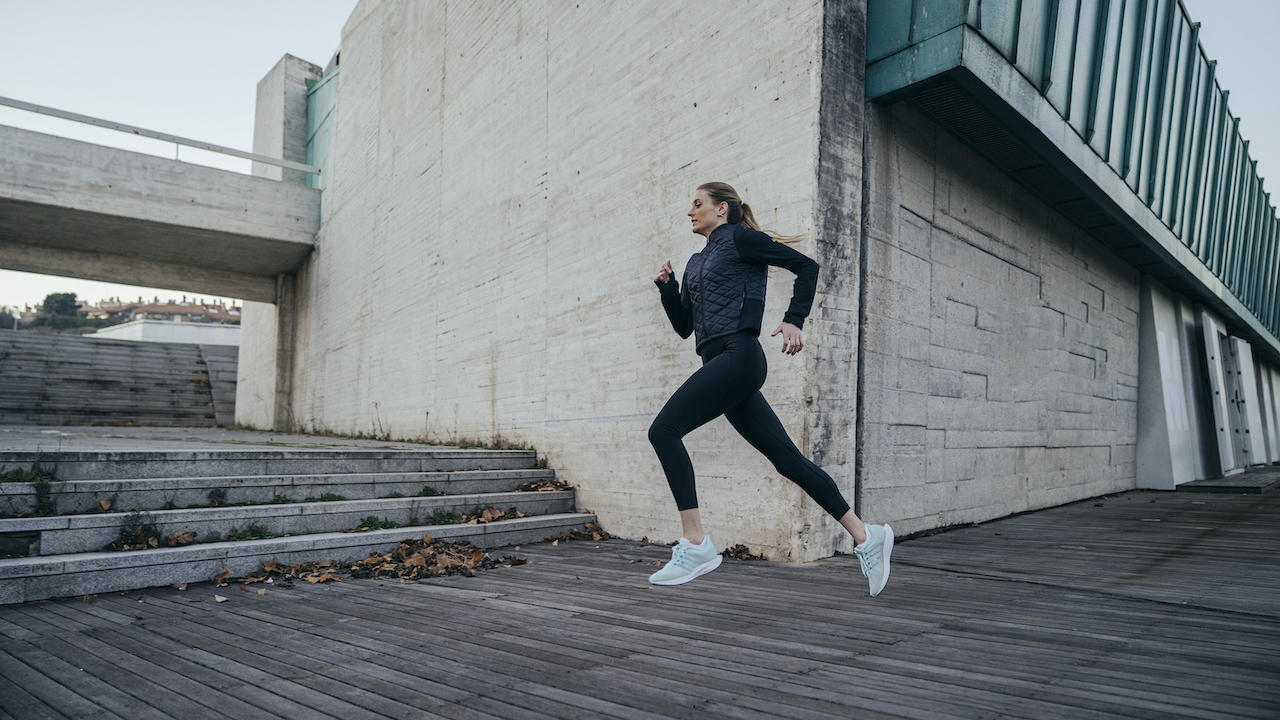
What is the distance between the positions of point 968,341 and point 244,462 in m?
6.24

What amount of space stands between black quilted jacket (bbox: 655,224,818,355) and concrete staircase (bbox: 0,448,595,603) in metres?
2.90

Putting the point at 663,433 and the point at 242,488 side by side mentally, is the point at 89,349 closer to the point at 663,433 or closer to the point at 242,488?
the point at 242,488

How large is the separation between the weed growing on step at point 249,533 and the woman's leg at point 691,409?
2.92 metres

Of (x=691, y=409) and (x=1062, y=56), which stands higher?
(x=1062, y=56)

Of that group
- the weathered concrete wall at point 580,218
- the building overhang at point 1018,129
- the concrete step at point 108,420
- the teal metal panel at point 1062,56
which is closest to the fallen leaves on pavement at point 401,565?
the weathered concrete wall at point 580,218

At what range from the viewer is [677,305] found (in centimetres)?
405

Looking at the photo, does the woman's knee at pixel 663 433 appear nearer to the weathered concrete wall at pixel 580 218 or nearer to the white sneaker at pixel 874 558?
the white sneaker at pixel 874 558

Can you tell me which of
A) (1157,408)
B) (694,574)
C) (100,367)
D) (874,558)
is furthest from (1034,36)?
(100,367)

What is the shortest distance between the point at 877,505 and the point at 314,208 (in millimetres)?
14218

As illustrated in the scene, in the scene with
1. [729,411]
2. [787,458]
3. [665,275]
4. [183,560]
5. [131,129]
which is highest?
[131,129]

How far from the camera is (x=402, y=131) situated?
39.1 feet

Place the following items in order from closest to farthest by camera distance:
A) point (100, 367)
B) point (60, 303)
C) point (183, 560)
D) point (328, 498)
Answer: point (183, 560), point (328, 498), point (100, 367), point (60, 303)

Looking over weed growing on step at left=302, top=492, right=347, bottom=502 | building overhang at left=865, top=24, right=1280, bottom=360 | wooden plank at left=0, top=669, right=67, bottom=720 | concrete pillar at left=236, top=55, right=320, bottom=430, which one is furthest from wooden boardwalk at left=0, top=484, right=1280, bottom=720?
concrete pillar at left=236, top=55, right=320, bottom=430

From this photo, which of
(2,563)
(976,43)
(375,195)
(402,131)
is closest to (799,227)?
(976,43)
